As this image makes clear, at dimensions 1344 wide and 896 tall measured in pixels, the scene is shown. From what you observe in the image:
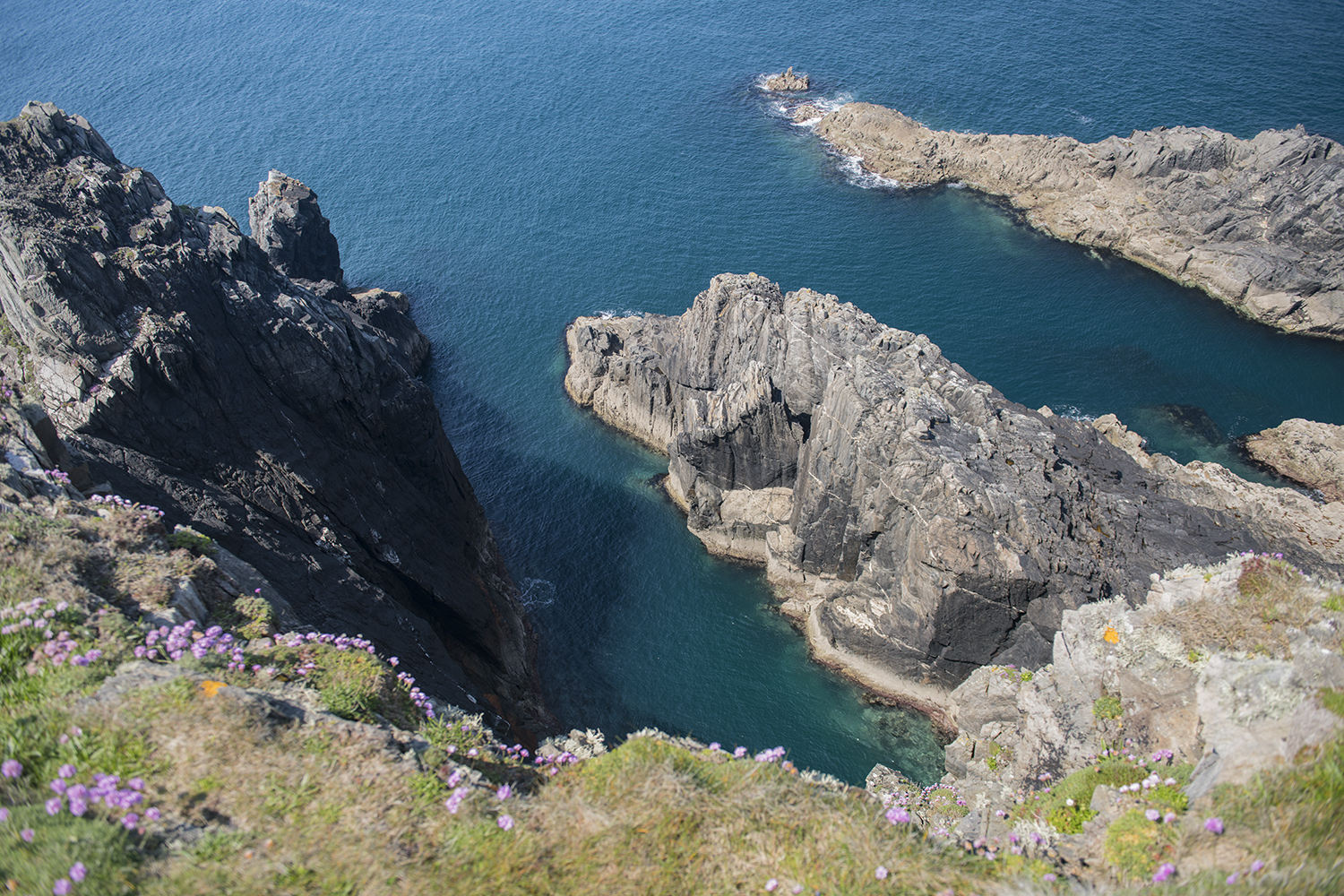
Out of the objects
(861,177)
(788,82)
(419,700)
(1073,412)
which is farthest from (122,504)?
(788,82)

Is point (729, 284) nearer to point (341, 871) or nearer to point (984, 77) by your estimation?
point (341, 871)

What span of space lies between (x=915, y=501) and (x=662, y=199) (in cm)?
6925

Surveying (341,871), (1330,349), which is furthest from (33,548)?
Result: (1330,349)

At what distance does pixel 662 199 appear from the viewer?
103 metres

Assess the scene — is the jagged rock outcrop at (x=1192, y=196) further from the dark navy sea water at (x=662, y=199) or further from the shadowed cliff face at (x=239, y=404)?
the shadowed cliff face at (x=239, y=404)

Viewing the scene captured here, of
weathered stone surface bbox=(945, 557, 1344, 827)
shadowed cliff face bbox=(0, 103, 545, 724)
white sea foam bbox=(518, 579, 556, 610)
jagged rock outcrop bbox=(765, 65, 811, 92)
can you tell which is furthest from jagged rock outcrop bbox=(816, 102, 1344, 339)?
shadowed cliff face bbox=(0, 103, 545, 724)

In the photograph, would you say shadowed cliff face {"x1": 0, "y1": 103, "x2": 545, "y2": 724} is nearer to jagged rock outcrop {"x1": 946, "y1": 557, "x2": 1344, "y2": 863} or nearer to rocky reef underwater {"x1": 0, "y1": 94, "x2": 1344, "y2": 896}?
rocky reef underwater {"x1": 0, "y1": 94, "x2": 1344, "y2": 896}

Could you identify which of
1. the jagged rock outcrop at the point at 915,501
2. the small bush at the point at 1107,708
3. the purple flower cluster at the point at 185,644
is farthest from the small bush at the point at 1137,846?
the jagged rock outcrop at the point at 915,501

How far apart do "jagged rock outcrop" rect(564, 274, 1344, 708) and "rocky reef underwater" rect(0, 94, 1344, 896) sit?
27 cm

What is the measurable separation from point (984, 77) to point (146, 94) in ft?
456

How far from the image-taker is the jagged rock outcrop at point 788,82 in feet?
411

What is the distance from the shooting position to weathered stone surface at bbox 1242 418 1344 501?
61406 mm

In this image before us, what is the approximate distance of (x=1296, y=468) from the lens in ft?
207

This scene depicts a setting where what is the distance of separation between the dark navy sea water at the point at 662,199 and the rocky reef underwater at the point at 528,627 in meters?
5.12
